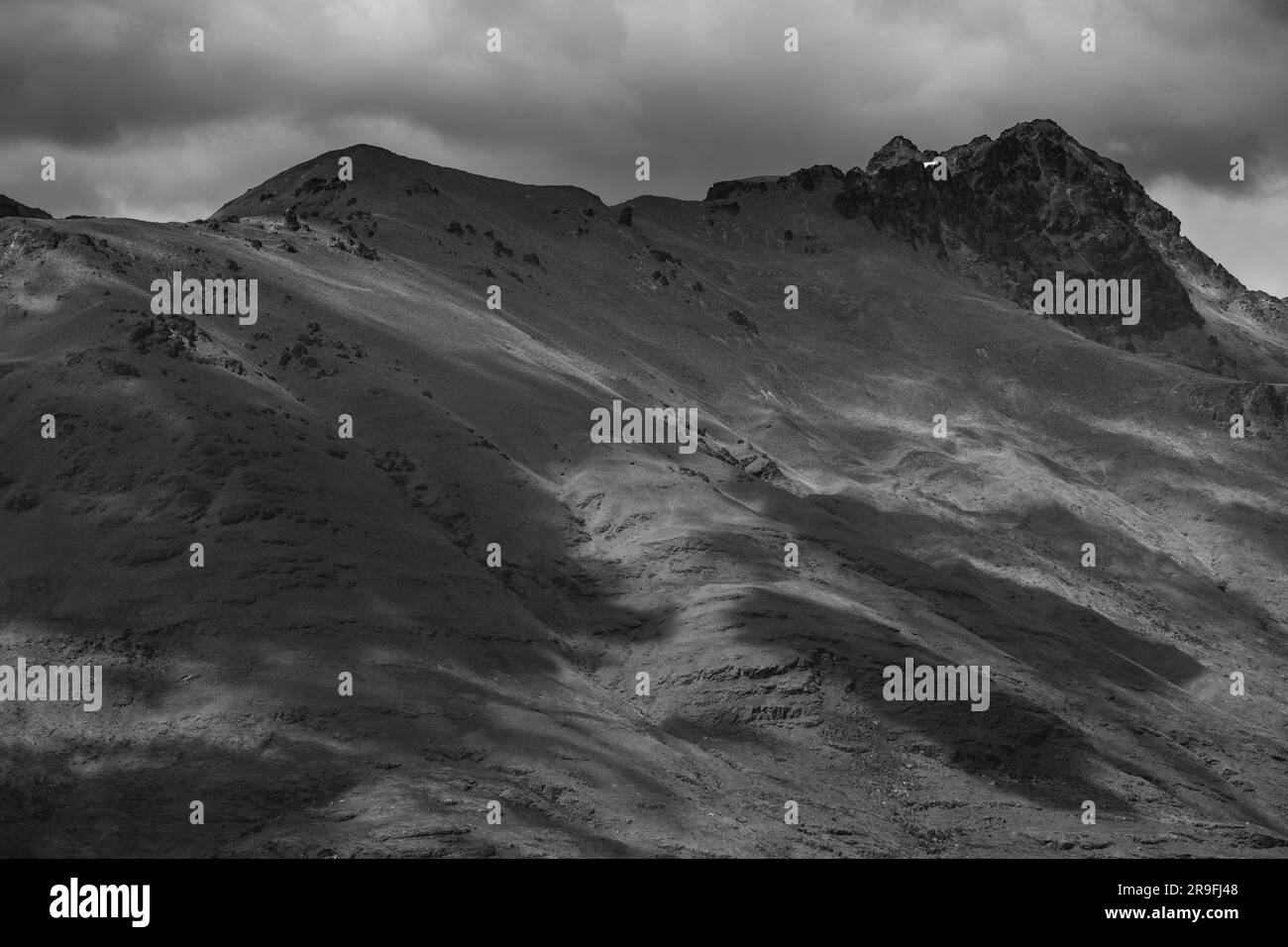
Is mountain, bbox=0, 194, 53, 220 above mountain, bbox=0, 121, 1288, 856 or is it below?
above

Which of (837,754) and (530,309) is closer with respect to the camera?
(837,754)

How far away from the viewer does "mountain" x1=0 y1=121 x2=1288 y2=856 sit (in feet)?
206

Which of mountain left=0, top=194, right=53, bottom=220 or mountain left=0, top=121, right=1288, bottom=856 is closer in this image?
mountain left=0, top=121, right=1288, bottom=856

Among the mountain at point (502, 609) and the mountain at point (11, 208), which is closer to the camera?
the mountain at point (502, 609)

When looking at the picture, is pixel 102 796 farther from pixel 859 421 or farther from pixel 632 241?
pixel 632 241

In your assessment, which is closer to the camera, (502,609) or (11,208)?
(502,609)

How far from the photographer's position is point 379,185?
163 m

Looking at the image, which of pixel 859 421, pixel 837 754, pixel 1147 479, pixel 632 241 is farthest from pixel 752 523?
pixel 632 241

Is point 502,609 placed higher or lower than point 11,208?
lower

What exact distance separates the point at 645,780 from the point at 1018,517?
83.6 m

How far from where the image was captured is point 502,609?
8019cm

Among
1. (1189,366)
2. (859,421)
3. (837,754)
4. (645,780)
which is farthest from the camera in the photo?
(1189,366)

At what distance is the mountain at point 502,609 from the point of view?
62938 mm

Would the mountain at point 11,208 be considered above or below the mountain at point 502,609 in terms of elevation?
above
